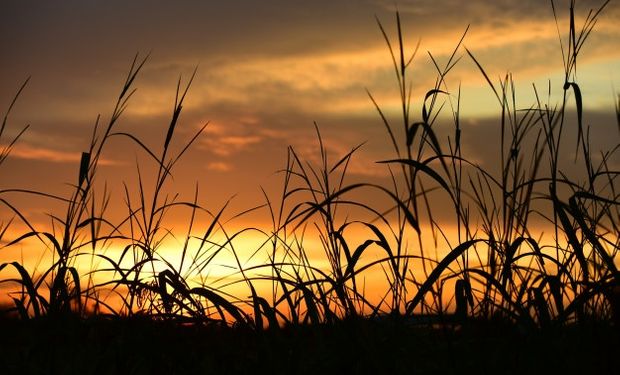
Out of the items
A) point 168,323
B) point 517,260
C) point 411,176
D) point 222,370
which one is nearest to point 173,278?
point 168,323

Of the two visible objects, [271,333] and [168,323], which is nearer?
[271,333]

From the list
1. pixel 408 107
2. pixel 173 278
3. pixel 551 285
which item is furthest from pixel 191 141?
pixel 551 285

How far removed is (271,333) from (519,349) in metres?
0.72

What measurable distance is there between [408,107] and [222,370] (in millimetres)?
1001

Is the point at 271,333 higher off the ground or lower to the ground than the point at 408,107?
lower

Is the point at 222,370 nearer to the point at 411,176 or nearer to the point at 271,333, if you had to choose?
the point at 271,333

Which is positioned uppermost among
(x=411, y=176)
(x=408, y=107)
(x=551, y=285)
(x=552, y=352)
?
(x=408, y=107)

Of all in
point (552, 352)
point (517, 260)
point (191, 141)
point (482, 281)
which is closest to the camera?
point (552, 352)

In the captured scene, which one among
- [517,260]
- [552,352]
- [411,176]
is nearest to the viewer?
[552,352]

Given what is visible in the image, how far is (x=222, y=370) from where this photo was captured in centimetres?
256

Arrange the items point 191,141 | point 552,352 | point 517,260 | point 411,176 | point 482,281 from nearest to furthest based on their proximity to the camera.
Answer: point 552,352, point 411,176, point 482,281, point 517,260, point 191,141

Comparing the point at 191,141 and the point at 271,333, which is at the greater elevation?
the point at 191,141

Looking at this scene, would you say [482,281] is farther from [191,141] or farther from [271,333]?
[191,141]

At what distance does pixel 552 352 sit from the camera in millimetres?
2182
